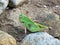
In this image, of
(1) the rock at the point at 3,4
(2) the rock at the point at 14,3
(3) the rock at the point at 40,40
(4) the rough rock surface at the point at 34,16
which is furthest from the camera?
(2) the rock at the point at 14,3

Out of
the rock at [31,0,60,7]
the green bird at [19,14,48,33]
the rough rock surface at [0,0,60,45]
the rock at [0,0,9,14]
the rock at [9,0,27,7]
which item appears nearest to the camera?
the green bird at [19,14,48,33]

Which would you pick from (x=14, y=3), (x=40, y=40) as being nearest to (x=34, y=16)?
(x=14, y=3)

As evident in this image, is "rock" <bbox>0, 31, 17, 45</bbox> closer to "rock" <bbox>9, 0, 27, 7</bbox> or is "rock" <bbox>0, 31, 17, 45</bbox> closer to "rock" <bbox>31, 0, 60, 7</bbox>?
"rock" <bbox>9, 0, 27, 7</bbox>

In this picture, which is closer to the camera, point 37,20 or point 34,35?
point 34,35

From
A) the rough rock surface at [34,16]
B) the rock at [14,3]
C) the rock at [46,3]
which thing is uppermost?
the rock at [14,3]

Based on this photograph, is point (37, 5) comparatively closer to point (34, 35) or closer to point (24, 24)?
point (24, 24)

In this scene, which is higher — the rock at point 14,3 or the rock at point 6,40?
the rock at point 14,3

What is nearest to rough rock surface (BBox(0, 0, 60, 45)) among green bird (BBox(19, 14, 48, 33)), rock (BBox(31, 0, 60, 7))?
rock (BBox(31, 0, 60, 7))

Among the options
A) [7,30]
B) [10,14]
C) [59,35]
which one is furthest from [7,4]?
[59,35]

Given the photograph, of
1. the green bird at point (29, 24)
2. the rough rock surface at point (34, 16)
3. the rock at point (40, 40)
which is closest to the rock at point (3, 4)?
the rough rock surface at point (34, 16)

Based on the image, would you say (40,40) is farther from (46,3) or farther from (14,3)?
(46,3)

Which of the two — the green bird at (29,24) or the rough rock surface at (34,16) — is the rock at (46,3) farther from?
the green bird at (29,24)
